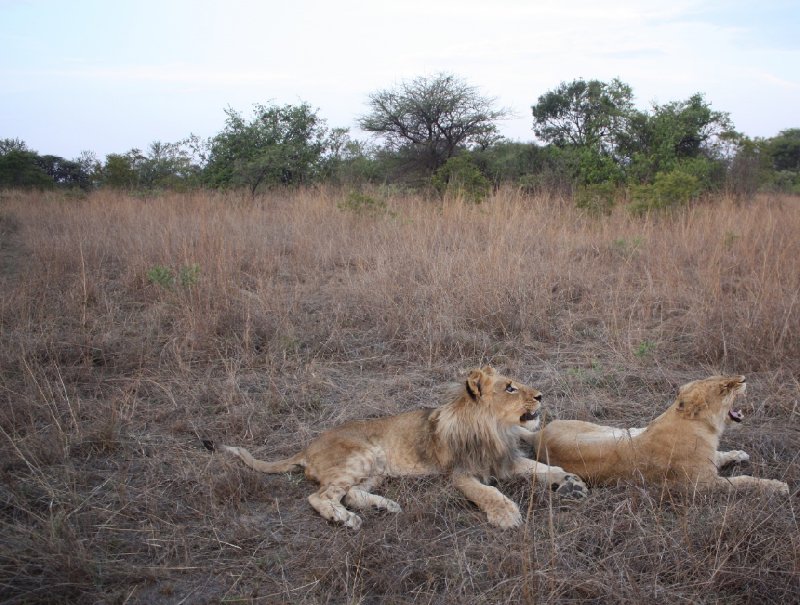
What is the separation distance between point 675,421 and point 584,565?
3.45ft

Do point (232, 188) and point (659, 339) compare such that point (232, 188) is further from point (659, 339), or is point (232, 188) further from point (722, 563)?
point (722, 563)

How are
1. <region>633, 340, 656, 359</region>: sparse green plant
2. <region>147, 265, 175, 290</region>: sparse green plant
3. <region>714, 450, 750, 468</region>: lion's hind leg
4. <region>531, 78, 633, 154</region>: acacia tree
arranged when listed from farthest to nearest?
<region>531, 78, 633, 154</region>: acacia tree
<region>147, 265, 175, 290</region>: sparse green plant
<region>633, 340, 656, 359</region>: sparse green plant
<region>714, 450, 750, 468</region>: lion's hind leg

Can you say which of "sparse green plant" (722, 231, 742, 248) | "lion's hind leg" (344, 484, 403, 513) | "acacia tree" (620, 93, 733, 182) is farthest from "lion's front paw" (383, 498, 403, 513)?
"acacia tree" (620, 93, 733, 182)

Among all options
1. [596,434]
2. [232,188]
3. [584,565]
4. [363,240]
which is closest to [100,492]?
[584,565]

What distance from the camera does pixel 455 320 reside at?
556cm

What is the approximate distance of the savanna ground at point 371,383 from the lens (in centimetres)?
261

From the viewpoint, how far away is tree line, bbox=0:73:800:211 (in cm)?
1216

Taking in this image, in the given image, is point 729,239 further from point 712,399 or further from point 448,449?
point 448,449

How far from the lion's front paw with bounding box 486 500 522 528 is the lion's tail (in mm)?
1036

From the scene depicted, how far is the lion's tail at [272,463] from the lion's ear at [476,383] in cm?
94

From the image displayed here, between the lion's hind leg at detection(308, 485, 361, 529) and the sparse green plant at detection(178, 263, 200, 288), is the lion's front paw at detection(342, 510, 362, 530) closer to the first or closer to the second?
the lion's hind leg at detection(308, 485, 361, 529)

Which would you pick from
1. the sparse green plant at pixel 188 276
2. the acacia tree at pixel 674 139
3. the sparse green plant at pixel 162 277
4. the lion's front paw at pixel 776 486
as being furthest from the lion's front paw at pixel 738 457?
the acacia tree at pixel 674 139

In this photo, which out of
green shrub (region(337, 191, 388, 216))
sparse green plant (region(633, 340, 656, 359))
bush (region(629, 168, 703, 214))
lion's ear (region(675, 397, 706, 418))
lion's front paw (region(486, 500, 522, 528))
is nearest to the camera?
lion's front paw (region(486, 500, 522, 528))

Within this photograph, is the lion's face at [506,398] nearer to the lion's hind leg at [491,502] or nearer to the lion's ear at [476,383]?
the lion's ear at [476,383]
